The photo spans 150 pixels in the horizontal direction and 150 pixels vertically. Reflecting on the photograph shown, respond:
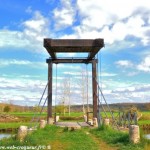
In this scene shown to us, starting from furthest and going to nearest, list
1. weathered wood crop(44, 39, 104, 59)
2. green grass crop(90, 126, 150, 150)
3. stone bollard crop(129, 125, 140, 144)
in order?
weathered wood crop(44, 39, 104, 59), stone bollard crop(129, 125, 140, 144), green grass crop(90, 126, 150, 150)

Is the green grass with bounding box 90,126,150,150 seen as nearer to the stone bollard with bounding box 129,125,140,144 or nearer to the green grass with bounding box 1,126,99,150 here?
the stone bollard with bounding box 129,125,140,144

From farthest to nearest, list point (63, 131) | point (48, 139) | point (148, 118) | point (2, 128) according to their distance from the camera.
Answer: point (148, 118) → point (2, 128) → point (63, 131) → point (48, 139)

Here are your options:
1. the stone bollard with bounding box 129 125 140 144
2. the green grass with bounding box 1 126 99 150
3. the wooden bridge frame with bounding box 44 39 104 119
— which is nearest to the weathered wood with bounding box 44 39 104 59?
the wooden bridge frame with bounding box 44 39 104 119

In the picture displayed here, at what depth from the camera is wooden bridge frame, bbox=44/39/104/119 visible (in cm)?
2069

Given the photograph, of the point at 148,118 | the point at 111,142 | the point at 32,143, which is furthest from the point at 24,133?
the point at 148,118

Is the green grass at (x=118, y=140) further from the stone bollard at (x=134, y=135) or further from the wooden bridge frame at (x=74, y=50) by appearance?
the wooden bridge frame at (x=74, y=50)

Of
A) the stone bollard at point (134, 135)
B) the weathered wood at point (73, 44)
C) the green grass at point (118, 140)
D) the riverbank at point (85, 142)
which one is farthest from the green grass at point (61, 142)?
the weathered wood at point (73, 44)

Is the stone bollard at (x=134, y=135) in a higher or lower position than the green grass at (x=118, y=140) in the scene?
higher

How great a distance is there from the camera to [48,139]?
16016 millimetres

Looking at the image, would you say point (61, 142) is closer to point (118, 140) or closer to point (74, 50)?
point (118, 140)

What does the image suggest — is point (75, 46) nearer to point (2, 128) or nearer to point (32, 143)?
point (32, 143)

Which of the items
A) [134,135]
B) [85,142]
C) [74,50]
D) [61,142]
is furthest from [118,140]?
[74,50]

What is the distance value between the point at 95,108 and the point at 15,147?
1115 cm

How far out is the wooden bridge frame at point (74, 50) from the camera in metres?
20.7
